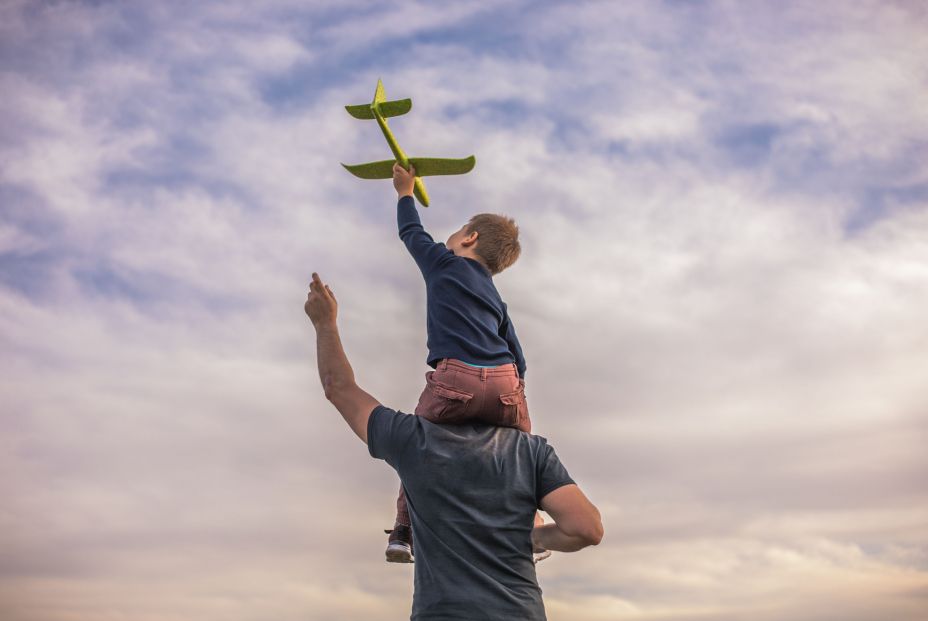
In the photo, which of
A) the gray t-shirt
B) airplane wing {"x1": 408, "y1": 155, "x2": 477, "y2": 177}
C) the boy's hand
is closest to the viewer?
the gray t-shirt

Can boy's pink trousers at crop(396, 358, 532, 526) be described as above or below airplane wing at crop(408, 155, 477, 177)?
below

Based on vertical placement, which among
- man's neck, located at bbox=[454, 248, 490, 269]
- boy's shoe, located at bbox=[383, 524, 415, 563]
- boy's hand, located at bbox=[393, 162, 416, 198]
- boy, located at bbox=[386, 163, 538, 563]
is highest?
boy's hand, located at bbox=[393, 162, 416, 198]

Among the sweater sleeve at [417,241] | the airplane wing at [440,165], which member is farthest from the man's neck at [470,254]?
the airplane wing at [440,165]

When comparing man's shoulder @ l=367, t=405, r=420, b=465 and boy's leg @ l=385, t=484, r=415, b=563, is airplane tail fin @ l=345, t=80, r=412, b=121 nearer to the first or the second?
man's shoulder @ l=367, t=405, r=420, b=465

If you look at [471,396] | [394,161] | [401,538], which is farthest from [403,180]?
[401,538]

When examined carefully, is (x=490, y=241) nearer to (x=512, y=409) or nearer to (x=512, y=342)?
(x=512, y=342)

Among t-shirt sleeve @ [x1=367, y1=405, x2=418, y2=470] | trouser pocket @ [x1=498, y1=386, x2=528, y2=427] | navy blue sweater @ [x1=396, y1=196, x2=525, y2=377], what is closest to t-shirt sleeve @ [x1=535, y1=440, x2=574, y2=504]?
trouser pocket @ [x1=498, y1=386, x2=528, y2=427]

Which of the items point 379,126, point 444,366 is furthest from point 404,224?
point 444,366

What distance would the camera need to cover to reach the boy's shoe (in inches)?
257

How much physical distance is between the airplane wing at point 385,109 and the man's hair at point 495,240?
968mm

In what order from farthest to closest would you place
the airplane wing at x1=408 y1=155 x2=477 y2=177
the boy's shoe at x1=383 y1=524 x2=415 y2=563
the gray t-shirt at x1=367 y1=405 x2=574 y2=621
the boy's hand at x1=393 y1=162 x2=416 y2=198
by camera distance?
the boy's hand at x1=393 y1=162 x2=416 y2=198 → the airplane wing at x1=408 y1=155 x2=477 y2=177 → the boy's shoe at x1=383 y1=524 x2=415 y2=563 → the gray t-shirt at x1=367 y1=405 x2=574 y2=621

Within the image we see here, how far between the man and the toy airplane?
190 cm

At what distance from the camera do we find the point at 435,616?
18.9ft

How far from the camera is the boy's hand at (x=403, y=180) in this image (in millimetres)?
6939
